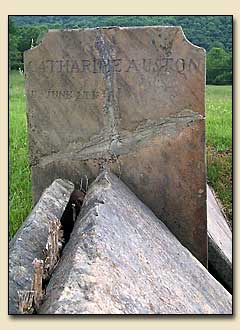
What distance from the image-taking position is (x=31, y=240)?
3090 millimetres

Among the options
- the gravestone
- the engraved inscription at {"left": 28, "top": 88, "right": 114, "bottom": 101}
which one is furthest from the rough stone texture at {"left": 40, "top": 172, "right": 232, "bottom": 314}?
the engraved inscription at {"left": 28, "top": 88, "right": 114, "bottom": 101}

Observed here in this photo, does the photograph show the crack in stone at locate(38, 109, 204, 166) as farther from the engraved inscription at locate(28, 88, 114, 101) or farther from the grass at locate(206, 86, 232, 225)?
the grass at locate(206, 86, 232, 225)

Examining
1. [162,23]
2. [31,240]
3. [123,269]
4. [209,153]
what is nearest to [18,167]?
[209,153]

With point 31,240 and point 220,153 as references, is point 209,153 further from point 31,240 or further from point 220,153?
point 31,240

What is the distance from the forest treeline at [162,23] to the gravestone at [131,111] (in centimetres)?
16

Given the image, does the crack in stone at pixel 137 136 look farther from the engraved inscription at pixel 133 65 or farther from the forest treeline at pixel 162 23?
the forest treeline at pixel 162 23

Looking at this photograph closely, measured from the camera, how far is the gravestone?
12.7ft

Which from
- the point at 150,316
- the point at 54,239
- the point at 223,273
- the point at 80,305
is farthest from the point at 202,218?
the point at 80,305

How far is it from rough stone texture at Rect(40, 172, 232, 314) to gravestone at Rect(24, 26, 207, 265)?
0.25 metres

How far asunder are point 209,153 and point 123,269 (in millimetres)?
3890

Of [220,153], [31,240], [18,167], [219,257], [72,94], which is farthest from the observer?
[220,153]

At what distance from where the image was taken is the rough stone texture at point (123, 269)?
2.35m

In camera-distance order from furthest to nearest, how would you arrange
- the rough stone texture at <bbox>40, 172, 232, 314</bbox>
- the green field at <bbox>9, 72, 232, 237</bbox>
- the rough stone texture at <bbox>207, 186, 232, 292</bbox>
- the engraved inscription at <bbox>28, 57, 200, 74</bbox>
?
1. the green field at <bbox>9, 72, 232, 237</bbox>
2. the rough stone texture at <bbox>207, 186, 232, 292</bbox>
3. the engraved inscription at <bbox>28, 57, 200, 74</bbox>
4. the rough stone texture at <bbox>40, 172, 232, 314</bbox>

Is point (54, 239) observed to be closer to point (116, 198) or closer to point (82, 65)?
point (116, 198)
